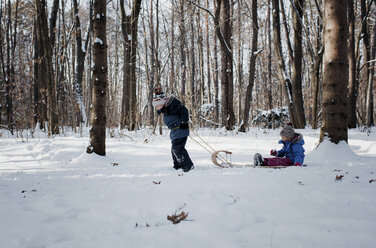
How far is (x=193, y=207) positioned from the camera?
2305 mm

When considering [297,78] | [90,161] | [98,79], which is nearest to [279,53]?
[297,78]

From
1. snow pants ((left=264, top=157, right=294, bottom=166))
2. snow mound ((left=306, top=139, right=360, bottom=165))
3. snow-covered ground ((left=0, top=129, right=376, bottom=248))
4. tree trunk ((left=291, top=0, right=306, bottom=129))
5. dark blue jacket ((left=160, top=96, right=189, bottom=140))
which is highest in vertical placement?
tree trunk ((left=291, top=0, right=306, bottom=129))

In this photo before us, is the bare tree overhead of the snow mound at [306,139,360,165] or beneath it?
overhead

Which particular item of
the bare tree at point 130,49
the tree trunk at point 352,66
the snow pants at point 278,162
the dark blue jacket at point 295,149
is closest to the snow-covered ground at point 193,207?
the dark blue jacket at point 295,149

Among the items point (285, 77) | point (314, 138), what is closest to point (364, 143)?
point (314, 138)

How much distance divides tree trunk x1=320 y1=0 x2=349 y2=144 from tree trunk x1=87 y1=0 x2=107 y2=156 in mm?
4858

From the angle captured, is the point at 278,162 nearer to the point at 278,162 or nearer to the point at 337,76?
the point at 278,162

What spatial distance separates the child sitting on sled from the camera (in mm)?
4298

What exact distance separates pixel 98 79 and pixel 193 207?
150 inches

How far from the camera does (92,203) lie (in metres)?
2.50

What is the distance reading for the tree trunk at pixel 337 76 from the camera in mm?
4684

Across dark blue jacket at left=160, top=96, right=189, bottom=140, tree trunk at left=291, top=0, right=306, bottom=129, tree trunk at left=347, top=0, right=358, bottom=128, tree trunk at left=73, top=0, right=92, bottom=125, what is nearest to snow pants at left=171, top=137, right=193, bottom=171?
dark blue jacket at left=160, top=96, right=189, bottom=140

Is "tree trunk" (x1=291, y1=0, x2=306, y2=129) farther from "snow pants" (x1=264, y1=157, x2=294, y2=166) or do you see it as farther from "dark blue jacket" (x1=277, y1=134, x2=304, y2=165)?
"snow pants" (x1=264, y1=157, x2=294, y2=166)

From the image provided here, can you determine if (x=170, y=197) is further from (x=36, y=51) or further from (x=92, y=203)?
(x=36, y=51)
